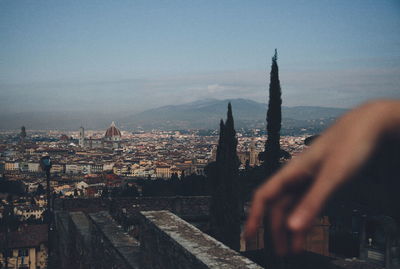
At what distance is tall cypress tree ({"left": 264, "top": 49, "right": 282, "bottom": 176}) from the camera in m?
12.8

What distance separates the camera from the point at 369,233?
8.31 metres

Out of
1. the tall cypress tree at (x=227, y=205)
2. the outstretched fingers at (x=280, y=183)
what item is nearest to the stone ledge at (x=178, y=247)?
the outstretched fingers at (x=280, y=183)

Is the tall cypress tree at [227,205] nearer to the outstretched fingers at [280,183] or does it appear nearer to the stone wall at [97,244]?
the stone wall at [97,244]

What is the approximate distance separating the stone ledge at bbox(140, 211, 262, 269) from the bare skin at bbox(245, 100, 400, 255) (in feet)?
7.37

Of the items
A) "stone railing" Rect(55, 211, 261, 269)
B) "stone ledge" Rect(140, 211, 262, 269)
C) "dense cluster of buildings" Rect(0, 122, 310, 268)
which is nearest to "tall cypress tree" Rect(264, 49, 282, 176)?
"stone railing" Rect(55, 211, 261, 269)

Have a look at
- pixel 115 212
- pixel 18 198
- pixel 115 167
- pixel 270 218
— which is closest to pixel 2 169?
pixel 115 167

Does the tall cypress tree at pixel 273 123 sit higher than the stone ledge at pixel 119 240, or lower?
higher

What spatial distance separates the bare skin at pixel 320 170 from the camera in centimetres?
46

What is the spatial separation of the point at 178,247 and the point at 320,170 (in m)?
2.87

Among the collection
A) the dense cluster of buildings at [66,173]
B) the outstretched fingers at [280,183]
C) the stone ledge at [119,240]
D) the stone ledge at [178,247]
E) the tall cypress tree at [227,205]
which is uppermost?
the outstretched fingers at [280,183]

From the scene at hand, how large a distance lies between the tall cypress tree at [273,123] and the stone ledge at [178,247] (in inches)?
346

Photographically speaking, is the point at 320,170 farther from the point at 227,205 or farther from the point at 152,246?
the point at 227,205

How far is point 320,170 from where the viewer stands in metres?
0.49

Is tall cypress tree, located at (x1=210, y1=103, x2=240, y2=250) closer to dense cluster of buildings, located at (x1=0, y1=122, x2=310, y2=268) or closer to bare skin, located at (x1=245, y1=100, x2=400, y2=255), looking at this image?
bare skin, located at (x1=245, y1=100, x2=400, y2=255)
